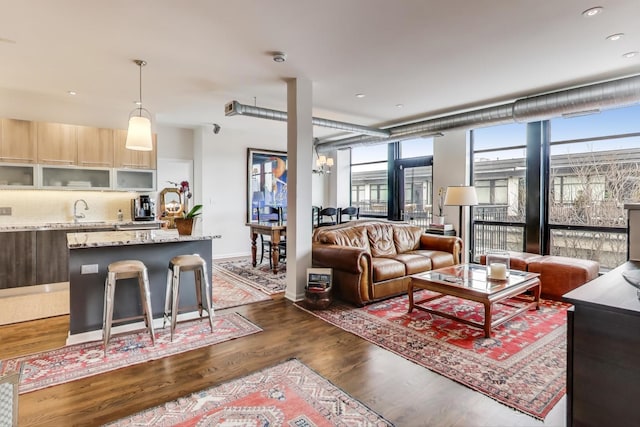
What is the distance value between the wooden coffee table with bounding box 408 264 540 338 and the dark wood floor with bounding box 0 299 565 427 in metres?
0.96

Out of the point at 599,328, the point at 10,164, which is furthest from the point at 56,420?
the point at 10,164

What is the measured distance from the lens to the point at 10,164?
4.80 metres

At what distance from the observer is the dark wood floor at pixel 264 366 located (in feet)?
6.67

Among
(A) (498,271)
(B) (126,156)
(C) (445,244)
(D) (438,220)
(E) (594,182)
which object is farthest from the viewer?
(D) (438,220)

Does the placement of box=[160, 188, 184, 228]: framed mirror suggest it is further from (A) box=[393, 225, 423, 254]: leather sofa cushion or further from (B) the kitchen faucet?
(A) box=[393, 225, 423, 254]: leather sofa cushion

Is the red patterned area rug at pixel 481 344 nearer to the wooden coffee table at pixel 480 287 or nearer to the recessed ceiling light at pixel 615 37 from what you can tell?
the wooden coffee table at pixel 480 287

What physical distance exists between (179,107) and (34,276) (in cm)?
326

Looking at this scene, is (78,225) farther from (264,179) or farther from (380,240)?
(380,240)

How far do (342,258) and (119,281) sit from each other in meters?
2.37

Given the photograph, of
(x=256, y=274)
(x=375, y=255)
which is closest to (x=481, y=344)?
(x=375, y=255)

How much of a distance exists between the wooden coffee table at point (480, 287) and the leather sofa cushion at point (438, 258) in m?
0.73

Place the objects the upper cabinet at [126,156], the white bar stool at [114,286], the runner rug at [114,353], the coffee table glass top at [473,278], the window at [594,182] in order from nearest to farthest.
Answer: the runner rug at [114,353] < the white bar stool at [114,286] < the coffee table glass top at [473,278] < the window at [594,182] < the upper cabinet at [126,156]

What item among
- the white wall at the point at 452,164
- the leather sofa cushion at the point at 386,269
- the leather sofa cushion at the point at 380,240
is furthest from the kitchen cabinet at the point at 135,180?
the white wall at the point at 452,164

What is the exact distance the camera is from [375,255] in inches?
196
